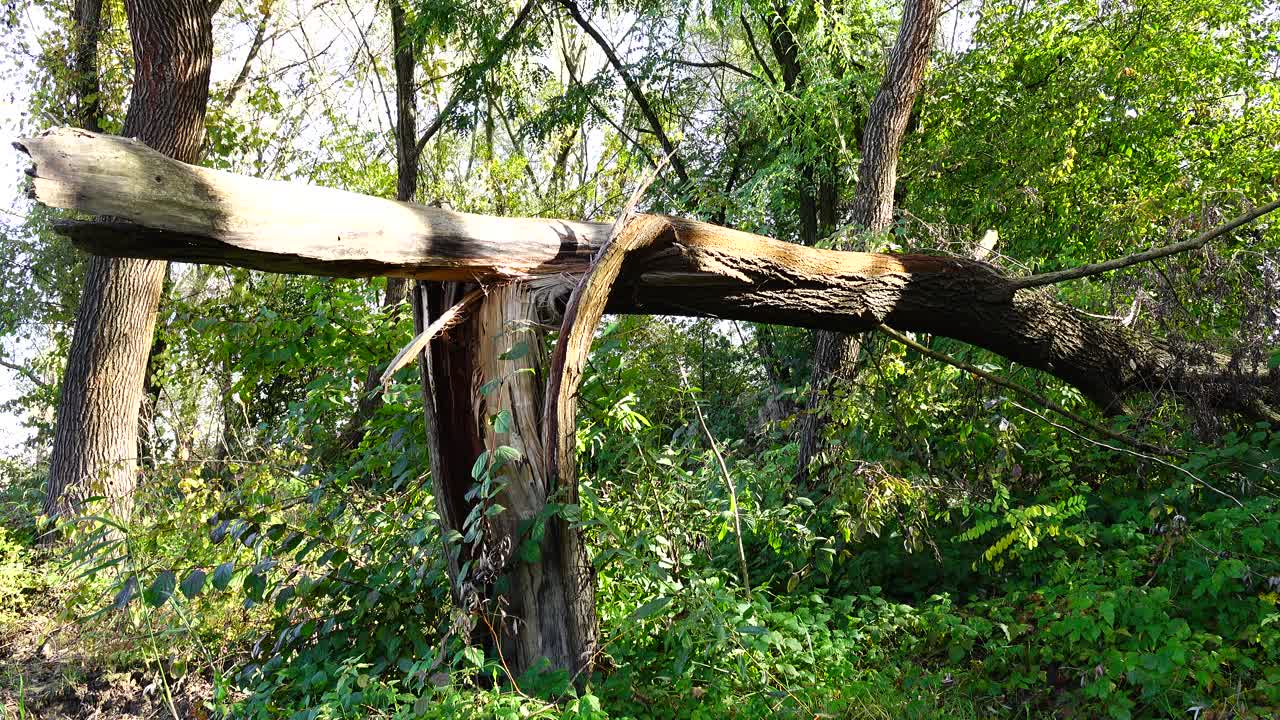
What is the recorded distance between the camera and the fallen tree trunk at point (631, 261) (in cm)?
223

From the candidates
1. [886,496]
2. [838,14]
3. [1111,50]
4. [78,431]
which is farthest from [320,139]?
[886,496]

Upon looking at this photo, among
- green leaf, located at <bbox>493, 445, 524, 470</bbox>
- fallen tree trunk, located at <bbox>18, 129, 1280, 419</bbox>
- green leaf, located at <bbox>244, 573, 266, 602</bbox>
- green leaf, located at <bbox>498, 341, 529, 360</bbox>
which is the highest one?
fallen tree trunk, located at <bbox>18, 129, 1280, 419</bbox>

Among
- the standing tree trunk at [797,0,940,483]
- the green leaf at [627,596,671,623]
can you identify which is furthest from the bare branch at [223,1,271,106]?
the green leaf at [627,596,671,623]

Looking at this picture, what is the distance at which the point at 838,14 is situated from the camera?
9.44 m

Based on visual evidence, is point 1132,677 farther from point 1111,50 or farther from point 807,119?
point 1111,50

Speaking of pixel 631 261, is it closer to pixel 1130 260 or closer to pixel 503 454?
pixel 503 454

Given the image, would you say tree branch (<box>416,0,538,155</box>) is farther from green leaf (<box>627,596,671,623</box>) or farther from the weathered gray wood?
green leaf (<box>627,596,671,623</box>)

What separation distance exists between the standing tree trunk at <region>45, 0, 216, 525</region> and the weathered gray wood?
5272mm

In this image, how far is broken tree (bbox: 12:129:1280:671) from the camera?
228 centimetres

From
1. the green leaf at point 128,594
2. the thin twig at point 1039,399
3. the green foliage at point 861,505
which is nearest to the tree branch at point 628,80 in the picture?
the green foliage at point 861,505

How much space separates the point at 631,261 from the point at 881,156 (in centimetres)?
317

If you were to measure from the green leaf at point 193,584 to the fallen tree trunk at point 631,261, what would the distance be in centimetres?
105

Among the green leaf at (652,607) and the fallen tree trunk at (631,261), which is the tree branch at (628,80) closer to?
the fallen tree trunk at (631,261)

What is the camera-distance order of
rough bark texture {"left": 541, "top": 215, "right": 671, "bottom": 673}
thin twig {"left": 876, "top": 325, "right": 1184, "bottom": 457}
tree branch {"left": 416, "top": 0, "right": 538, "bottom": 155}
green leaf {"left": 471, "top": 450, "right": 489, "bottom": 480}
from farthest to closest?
tree branch {"left": 416, "top": 0, "right": 538, "bottom": 155}, thin twig {"left": 876, "top": 325, "right": 1184, "bottom": 457}, rough bark texture {"left": 541, "top": 215, "right": 671, "bottom": 673}, green leaf {"left": 471, "top": 450, "right": 489, "bottom": 480}
